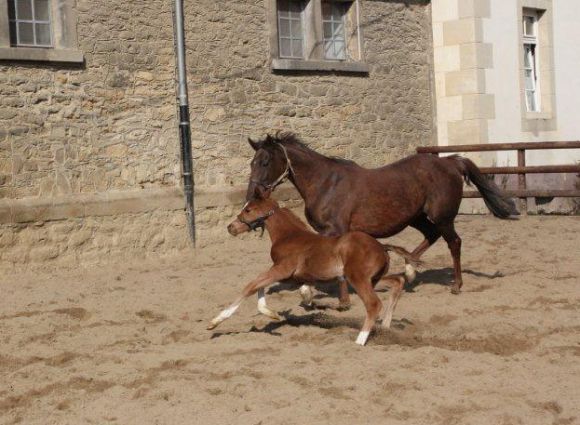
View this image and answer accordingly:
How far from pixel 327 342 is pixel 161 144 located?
19.5 feet

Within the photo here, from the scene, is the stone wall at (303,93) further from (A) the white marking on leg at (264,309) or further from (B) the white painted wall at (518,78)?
(A) the white marking on leg at (264,309)

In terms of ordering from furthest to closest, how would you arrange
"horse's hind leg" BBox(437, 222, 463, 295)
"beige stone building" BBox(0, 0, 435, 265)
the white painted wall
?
the white painted wall < "beige stone building" BBox(0, 0, 435, 265) < "horse's hind leg" BBox(437, 222, 463, 295)

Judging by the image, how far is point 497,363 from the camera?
7281mm

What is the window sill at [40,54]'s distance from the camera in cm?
1180

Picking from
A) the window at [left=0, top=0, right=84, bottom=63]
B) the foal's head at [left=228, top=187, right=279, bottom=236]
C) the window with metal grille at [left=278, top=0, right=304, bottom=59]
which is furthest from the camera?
the window with metal grille at [left=278, top=0, right=304, bottom=59]

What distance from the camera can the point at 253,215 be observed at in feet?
29.5

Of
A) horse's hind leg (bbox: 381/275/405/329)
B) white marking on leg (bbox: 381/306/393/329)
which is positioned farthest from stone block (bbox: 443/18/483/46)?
white marking on leg (bbox: 381/306/393/329)

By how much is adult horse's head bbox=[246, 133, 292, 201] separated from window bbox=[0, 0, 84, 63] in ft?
11.1

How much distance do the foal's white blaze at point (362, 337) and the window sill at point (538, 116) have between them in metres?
11.6

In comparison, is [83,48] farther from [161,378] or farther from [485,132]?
[485,132]

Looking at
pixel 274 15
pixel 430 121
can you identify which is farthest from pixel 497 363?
pixel 430 121

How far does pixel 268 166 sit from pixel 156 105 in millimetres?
3594

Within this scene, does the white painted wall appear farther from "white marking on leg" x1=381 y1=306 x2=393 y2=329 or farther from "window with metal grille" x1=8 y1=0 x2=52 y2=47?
"white marking on leg" x1=381 y1=306 x2=393 y2=329

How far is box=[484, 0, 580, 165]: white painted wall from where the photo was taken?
17703mm
